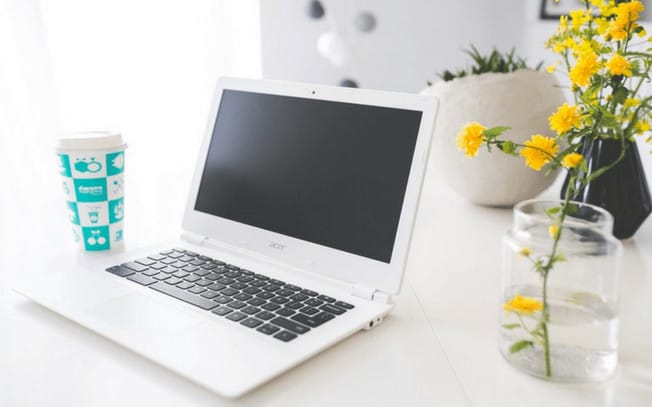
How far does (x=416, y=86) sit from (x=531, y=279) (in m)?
2.33

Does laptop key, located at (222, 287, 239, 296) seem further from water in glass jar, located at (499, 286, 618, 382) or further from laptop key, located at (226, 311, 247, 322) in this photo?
water in glass jar, located at (499, 286, 618, 382)

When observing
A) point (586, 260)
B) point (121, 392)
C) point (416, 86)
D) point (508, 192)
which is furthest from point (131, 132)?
point (586, 260)

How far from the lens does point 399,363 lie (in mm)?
671

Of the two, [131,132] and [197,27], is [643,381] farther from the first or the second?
[197,27]

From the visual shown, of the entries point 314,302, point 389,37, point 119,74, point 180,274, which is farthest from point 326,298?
point 389,37

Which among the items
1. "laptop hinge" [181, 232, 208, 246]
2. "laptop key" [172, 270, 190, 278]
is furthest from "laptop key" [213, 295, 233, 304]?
"laptop hinge" [181, 232, 208, 246]

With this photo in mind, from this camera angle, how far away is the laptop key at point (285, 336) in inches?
27.1

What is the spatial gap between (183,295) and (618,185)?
677mm

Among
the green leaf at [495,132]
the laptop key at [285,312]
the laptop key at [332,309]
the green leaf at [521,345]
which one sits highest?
the green leaf at [495,132]

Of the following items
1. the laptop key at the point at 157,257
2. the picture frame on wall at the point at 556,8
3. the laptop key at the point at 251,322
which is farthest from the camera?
the picture frame on wall at the point at 556,8

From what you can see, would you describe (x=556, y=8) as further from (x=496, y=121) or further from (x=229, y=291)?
(x=229, y=291)

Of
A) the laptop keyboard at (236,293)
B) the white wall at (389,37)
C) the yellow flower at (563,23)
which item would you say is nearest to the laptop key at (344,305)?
the laptop keyboard at (236,293)

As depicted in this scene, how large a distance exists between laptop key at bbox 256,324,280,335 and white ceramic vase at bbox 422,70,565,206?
1.94ft

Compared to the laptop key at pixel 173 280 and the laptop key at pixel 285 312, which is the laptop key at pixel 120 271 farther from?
the laptop key at pixel 285 312
